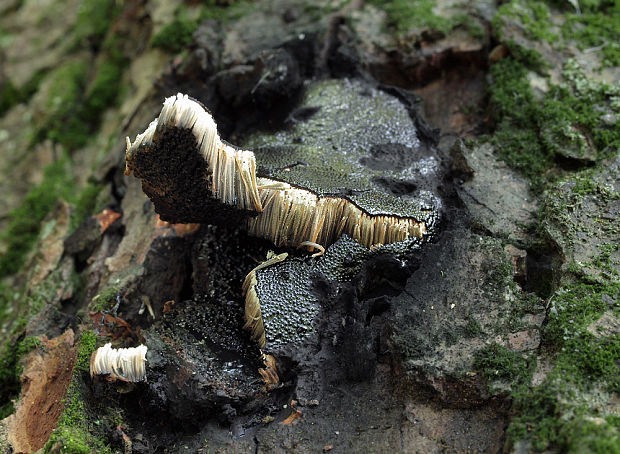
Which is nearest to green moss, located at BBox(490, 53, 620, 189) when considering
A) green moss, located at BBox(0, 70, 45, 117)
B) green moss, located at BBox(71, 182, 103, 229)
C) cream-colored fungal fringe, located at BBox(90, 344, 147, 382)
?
cream-colored fungal fringe, located at BBox(90, 344, 147, 382)

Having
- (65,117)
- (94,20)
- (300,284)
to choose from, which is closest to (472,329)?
(300,284)

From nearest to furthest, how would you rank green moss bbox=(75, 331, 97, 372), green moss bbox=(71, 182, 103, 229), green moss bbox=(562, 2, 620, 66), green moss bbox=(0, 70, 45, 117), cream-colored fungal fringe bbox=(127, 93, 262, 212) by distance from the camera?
cream-colored fungal fringe bbox=(127, 93, 262, 212)
green moss bbox=(75, 331, 97, 372)
green moss bbox=(562, 2, 620, 66)
green moss bbox=(71, 182, 103, 229)
green moss bbox=(0, 70, 45, 117)

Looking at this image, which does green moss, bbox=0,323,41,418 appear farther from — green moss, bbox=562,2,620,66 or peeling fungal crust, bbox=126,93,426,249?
green moss, bbox=562,2,620,66

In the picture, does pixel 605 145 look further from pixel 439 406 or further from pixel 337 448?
pixel 337 448

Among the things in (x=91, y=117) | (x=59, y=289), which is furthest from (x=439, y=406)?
(x=91, y=117)

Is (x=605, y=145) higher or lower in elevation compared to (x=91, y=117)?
higher

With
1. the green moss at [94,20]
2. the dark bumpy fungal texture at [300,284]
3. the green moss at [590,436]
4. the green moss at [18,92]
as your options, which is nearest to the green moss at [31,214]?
the green moss at [18,92]

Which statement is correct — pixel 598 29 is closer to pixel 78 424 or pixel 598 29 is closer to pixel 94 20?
pixel 78 424
